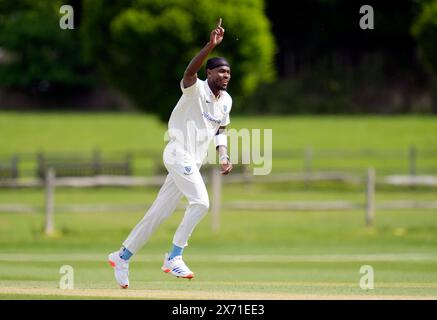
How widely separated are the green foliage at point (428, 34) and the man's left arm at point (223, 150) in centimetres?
2375

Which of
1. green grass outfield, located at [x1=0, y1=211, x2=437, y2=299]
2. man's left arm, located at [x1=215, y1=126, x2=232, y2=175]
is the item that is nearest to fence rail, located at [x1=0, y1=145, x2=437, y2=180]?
green grass outfield, located at [x1=0, y1=211, x2=437, y2=299]

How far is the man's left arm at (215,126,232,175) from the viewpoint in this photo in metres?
13.2

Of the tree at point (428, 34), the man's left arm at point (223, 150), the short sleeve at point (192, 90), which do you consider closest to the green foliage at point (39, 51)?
the tree at point (428, 34)

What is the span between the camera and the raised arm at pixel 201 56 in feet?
40.3

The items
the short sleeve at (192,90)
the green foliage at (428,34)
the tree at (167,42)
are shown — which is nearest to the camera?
the short sleeve at (192,90)

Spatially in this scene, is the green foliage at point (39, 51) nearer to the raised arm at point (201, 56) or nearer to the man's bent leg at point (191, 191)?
the man's bent leg at point (191, 191)

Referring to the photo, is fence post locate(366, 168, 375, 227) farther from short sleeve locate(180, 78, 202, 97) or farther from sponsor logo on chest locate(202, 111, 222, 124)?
short sleeve locate(180, 78, 202, 97)

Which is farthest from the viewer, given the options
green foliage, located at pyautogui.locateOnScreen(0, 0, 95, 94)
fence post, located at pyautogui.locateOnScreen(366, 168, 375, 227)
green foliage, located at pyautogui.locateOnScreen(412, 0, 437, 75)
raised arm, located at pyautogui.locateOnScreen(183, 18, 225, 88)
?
green foliage, located at pyautogui.locateOnScreen(0, 0, 95, 94)

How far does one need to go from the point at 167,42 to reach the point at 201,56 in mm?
23164

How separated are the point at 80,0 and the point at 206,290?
43328 millimetres

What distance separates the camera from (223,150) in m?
13.3

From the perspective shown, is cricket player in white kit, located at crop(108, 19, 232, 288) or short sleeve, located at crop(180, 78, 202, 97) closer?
short sleeve, located at crop(180, 78, 202, 97)

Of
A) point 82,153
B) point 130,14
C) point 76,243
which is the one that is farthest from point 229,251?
point 82,153

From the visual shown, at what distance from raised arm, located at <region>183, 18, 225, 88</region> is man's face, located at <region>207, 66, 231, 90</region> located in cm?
32
